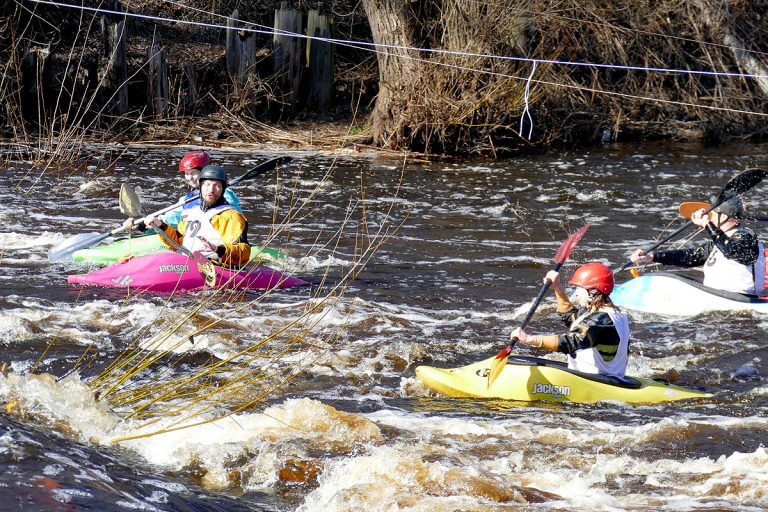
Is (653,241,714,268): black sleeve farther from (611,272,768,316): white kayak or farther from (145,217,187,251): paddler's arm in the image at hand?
(145,217,187,251): paddler's arm

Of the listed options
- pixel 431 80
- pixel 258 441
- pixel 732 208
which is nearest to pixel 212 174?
pixel 258 441

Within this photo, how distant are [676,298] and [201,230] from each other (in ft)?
12.4

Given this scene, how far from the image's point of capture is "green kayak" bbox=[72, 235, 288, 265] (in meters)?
9.07

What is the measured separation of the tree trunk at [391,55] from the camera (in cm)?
1565

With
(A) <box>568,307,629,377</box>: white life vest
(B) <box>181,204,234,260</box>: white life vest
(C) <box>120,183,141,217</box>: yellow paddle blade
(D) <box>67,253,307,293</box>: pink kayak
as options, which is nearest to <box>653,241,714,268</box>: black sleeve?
(A) <box>568,307,629,377</box>: white life vest

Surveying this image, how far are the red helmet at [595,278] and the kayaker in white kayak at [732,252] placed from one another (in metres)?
2.29

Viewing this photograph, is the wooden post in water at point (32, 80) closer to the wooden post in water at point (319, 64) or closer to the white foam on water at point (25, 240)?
the wooden post in water at point (319, 64)

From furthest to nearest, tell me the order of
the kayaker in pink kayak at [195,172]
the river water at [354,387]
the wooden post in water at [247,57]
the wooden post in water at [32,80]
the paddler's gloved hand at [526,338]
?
the wooden post in water at [247,57] < the wooden post in water at [32,80] < the kayaker in pink kayak at [195,172] < the paddler's gloved hand at [526,338] < the river water at [354,387]

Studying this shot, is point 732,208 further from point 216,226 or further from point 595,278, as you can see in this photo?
point 216,226

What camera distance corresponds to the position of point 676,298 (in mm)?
8469

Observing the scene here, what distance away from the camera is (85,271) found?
29.4 feet

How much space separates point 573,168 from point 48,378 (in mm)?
11155

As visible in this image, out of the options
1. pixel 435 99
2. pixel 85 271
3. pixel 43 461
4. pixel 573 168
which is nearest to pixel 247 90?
pixel 435 99

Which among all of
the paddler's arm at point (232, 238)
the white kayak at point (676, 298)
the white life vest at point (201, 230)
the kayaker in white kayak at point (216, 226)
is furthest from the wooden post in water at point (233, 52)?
the white kayak at point (676, 298)
